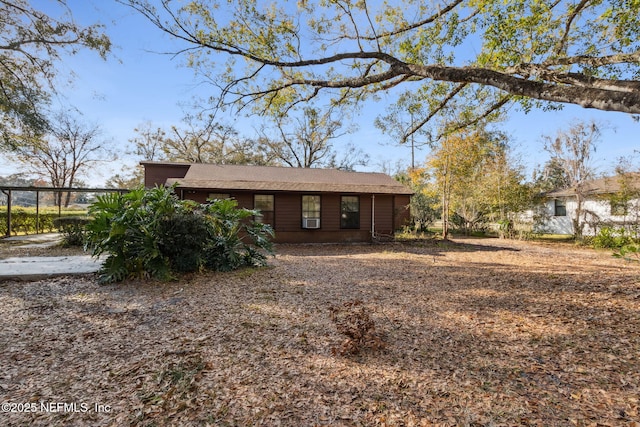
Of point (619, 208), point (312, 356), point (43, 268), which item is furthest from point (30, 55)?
point (619, 208)

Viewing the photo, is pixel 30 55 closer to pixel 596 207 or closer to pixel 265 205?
pixel 265 205

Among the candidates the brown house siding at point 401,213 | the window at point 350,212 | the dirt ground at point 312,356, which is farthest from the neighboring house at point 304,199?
the dirt ground at point 312,356

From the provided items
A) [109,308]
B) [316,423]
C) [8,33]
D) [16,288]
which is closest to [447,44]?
[316,423]

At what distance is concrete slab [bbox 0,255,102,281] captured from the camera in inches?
224

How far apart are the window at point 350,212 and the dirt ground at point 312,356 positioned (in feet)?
26.6

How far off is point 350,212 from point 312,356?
10.9m

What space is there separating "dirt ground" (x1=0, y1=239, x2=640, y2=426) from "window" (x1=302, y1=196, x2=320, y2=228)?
7660 mm

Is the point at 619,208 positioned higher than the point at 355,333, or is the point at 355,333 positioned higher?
the point at 619,208

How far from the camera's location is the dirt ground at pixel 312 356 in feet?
7.08

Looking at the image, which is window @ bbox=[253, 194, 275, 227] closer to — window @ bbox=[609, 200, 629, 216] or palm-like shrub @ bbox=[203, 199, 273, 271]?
palm-like shrub @ bbox=[203, 199, 273, 271]

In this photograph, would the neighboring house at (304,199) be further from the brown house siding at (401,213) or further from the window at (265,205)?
the brown house siding at (401,213)

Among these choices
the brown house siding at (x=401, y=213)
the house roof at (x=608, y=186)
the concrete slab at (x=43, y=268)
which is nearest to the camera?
the concrete slab at (x=43, y=268)

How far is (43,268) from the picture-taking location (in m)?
6.25

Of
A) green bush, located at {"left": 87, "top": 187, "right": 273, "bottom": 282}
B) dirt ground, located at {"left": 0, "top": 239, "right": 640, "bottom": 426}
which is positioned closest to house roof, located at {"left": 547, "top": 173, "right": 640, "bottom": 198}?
dirt ground, located at {"left": 0, "top": 239, "right": 640, "bottom": 426}
